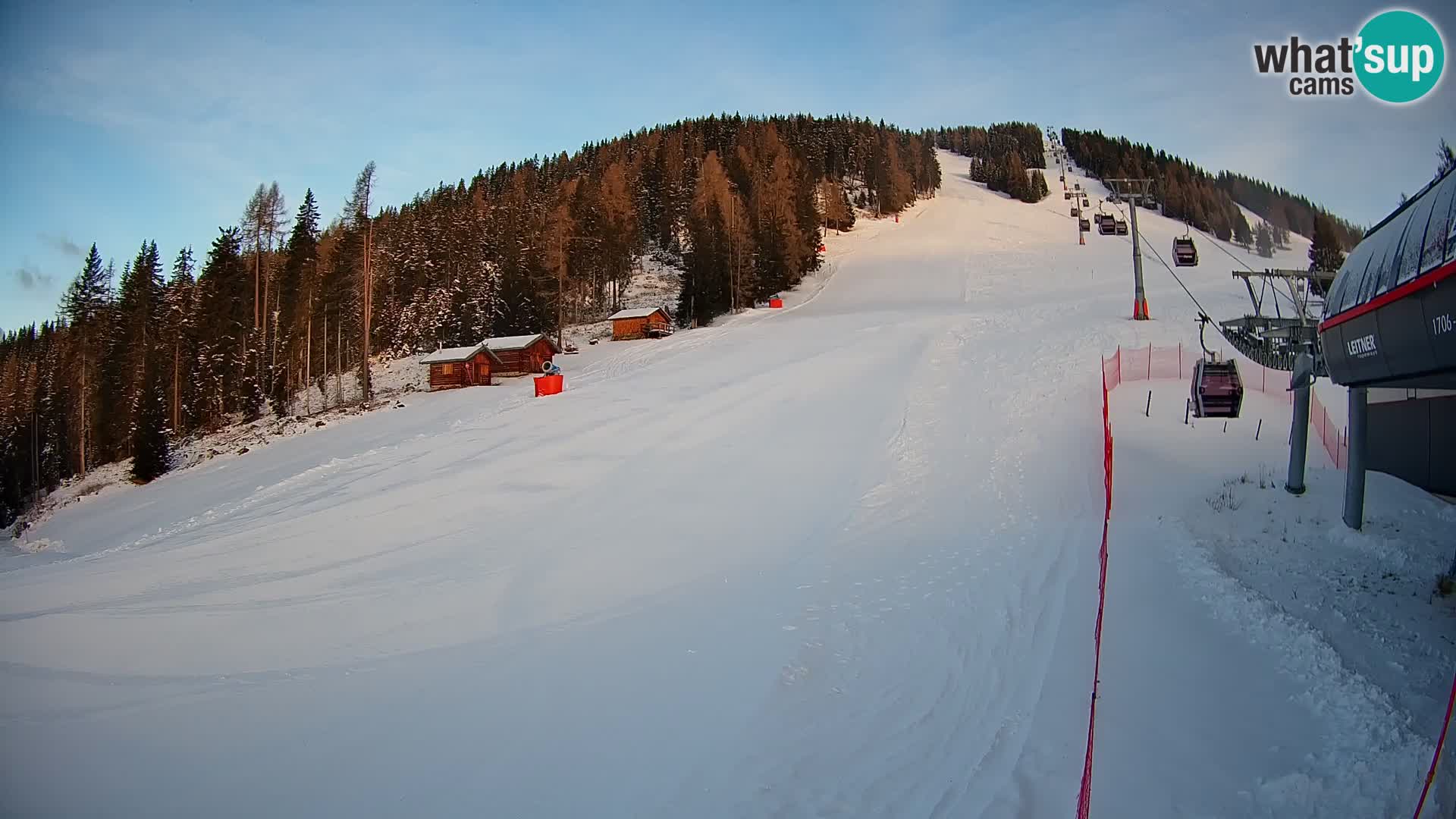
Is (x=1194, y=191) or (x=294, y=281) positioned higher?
(x=1194, y=191)

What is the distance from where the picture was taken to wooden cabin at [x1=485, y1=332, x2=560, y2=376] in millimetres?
43188

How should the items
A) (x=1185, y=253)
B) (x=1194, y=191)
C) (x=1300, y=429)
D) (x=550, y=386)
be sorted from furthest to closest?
(x=1194, y=191), (x=1185, y=253), (x=550, y=386), (x=1300, y=429)

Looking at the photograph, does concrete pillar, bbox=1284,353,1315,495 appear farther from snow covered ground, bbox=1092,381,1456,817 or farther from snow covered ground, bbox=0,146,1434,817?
snow covered ground, bbox=0,146,1434,817

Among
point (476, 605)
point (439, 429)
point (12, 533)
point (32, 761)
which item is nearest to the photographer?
point (32, 761)

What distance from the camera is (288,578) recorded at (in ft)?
35.5

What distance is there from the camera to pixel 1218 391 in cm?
1436

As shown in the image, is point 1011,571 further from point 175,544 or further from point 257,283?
point 257,283

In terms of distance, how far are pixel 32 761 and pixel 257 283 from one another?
5074 cm

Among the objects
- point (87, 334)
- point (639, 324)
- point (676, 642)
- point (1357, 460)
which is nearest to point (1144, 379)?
point (1357, 460)

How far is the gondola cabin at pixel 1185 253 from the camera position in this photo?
99.5ft

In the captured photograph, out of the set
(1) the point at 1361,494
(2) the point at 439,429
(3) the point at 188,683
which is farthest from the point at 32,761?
(2) the point at 439,429

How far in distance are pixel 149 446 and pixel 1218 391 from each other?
44233 mm

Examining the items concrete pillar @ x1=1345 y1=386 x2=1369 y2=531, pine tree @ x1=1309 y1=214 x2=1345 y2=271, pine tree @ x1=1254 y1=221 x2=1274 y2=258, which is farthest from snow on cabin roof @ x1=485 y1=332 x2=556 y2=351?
pine tree @ x1=1254 y1=221 x2=1274 y2=258

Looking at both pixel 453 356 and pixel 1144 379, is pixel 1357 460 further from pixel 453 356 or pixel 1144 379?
pixel 453 356
